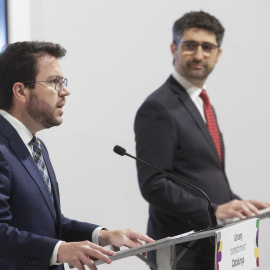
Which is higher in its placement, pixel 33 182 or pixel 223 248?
pixel 33 182

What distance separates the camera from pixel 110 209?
→ 4180 mm

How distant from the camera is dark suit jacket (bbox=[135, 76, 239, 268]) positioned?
271 centimetres

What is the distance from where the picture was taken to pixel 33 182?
79.9 inches

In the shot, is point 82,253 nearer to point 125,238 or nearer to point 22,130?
point 125,238

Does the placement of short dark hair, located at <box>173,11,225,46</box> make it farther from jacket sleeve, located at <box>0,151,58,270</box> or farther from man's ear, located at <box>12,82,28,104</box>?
jacket sleeve, located at <box>0,151,58,270</box>

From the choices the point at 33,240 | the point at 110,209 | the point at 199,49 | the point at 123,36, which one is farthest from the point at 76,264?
the point at 123,36

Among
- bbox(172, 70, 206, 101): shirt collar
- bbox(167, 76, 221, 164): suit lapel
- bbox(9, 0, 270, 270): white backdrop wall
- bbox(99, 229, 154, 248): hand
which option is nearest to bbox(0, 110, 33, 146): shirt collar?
bbox(99, 229, 154, 248): hand

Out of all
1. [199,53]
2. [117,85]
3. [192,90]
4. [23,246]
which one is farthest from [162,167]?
[117,85]

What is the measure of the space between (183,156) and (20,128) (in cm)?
96

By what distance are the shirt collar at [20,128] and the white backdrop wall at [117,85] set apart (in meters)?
1.64

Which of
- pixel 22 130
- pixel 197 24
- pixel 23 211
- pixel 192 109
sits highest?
pixel 197 24

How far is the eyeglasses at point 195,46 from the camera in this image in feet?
10.4

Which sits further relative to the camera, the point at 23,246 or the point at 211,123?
the point at 211,123

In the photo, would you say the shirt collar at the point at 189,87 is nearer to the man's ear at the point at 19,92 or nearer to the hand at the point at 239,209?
the hand at the point at 239,209
